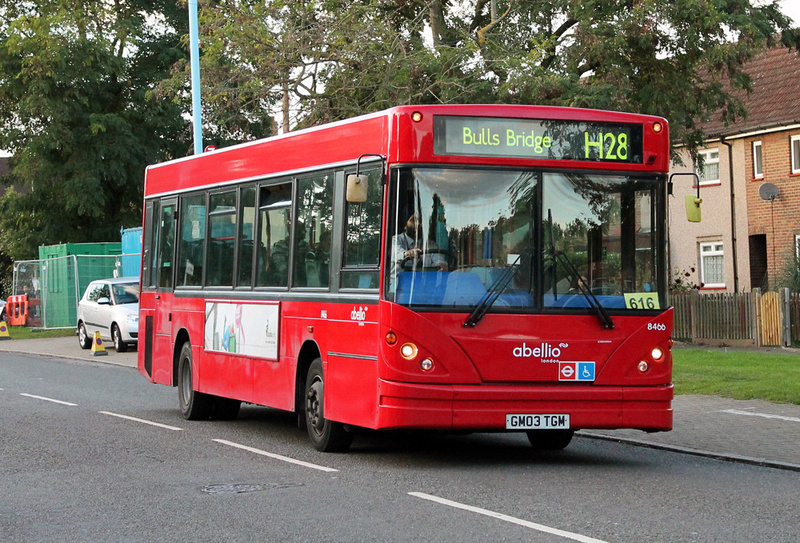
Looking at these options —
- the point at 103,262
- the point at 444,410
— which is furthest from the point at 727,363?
the point at 103,262

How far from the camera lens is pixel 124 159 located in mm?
46156

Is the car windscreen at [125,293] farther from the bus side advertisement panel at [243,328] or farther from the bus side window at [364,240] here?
the bus side window at [364,240]

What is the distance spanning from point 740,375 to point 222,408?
8285mm

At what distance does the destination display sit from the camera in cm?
1027

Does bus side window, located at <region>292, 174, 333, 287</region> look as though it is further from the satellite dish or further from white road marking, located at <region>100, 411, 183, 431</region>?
the satellite dish

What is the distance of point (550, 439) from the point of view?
Result: 12.0m

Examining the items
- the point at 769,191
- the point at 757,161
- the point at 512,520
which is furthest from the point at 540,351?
the point at 757,161

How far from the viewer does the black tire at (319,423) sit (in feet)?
36.8

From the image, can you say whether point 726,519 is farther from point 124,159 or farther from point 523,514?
point 124,159

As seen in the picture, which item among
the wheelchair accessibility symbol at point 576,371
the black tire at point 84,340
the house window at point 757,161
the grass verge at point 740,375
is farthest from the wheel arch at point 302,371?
the house window at point 757,161

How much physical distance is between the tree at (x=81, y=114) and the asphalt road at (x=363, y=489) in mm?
32522

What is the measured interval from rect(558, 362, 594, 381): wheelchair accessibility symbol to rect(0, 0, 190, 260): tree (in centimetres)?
3464

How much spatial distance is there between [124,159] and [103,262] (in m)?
6.72

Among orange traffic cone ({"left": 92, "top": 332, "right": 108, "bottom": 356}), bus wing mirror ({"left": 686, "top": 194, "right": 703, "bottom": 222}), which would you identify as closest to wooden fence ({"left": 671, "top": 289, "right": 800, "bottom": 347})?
orange traffic cone ({"left": 92, "top": 332, "right": 108, "bottom": 356})
